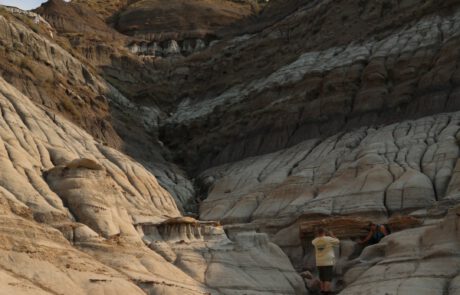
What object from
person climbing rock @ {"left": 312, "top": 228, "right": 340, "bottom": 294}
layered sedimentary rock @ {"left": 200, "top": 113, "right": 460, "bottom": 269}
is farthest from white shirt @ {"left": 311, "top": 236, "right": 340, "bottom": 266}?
layered sedimentary rock @ {"left": 200, "top": 113, "right": 460, "bottom": 269}

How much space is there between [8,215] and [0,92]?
640 inches

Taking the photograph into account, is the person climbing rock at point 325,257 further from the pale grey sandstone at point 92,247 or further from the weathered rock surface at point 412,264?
the pale grey sandstone at point 92,247

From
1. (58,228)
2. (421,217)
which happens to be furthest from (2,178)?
(421,217)

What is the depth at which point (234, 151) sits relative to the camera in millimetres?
47250

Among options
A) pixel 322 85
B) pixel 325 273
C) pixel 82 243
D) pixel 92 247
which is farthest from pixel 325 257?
pixel 322 85

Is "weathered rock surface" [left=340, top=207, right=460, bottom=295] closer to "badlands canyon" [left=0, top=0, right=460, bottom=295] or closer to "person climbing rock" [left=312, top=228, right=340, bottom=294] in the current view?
"badlands canyon" [left=0, top=0, right=460, bottom=295]

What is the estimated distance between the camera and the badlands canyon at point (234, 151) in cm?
1939

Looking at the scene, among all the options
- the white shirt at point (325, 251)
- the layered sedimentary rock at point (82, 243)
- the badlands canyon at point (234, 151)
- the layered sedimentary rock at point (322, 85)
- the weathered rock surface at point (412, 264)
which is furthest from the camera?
the layered sedimentary rock at point (322, 85)

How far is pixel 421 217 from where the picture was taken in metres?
24.8

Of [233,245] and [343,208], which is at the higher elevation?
[343,208]

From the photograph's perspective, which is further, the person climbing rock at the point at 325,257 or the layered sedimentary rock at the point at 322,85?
the layered sedimentary rock at the point at 322,85

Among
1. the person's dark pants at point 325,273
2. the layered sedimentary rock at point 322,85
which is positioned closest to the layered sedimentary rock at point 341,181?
the layered sedimentary rock at point 322,85

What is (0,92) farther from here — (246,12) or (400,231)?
(246,12)

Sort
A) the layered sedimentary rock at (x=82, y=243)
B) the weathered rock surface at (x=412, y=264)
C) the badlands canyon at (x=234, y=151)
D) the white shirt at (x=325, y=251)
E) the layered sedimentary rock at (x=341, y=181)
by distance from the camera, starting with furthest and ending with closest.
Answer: the layered sedimentary rock at (x=341, y=181) → the white shirt at (x=325, y=251) → the badlands canyon at (x=234, y=151) → the weathered rock surface at (x=412, y=264) → the layered sedimentary rock at (x=82, y=243)
